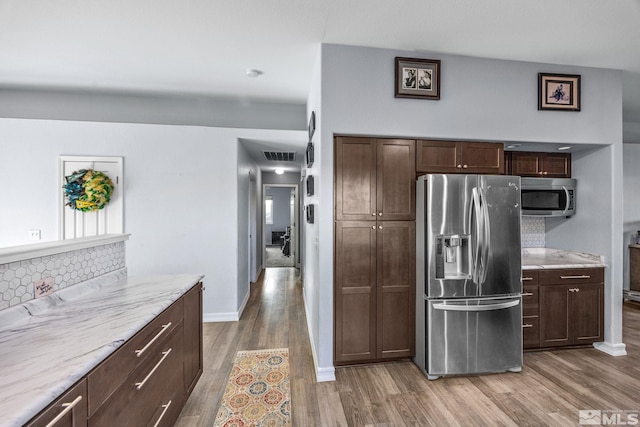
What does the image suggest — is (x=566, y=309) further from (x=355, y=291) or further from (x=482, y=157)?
(x=355, y=291)

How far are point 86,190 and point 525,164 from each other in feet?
16.0

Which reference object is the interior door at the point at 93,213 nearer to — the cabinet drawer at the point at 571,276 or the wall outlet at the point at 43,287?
the wall outlet at the point at 43,287

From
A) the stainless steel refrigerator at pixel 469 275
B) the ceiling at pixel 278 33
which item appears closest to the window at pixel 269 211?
the ceiling at pixel 278 33

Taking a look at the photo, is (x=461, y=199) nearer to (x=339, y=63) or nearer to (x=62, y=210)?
(x=339, y=63)

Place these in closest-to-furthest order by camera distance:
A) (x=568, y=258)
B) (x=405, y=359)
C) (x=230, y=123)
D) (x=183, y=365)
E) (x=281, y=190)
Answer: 1. (x=183, y=365)
2. (x=405, y=359)
3. (x=568, y=258)
4. (x=230, y=123)
5. (x=281, y=190)

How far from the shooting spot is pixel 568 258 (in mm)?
3066

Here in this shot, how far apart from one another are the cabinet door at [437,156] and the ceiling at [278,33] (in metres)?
0.82

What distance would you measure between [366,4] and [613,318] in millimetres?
3652

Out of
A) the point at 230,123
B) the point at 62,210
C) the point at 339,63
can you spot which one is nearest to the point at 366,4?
the point at 339,63

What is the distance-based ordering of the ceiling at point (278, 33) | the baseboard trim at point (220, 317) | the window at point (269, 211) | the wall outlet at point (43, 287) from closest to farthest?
the wall outlet at point (43, 287) → the ceiling at point (278, 33) → the baseboard trim at point (220, 317) → the window at point (269, 211)

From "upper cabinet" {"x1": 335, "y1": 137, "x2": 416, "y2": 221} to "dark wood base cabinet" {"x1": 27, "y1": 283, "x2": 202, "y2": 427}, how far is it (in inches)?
55.5

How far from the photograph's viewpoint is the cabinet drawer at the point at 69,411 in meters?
0.76

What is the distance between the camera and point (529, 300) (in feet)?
8.95

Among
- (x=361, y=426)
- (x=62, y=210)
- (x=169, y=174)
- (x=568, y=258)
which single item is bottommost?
(x=361, y=426)
